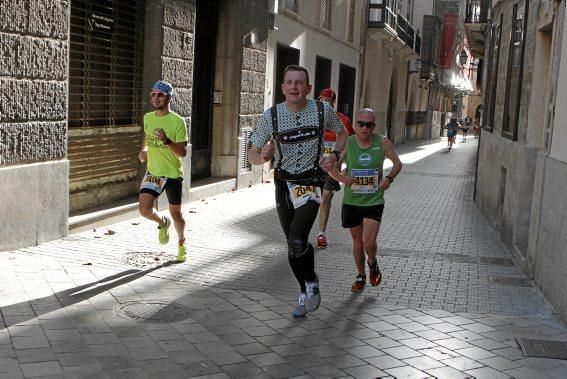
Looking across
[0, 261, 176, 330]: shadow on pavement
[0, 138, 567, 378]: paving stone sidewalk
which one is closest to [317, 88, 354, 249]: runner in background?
[0, 138, 567, 378]: paving stone sidewalk

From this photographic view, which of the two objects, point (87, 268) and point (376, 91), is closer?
point (87, 268)

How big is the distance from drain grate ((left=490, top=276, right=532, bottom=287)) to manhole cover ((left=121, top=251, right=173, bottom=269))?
3.28 metres

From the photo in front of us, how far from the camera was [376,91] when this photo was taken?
98.4 ft

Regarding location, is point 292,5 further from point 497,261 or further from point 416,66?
point 416,66

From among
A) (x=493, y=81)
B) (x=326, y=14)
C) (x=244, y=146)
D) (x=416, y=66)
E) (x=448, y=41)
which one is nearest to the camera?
(x=493, y=81)

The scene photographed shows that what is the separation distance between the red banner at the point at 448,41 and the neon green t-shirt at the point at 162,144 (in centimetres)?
4399

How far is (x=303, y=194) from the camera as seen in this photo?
211 inches

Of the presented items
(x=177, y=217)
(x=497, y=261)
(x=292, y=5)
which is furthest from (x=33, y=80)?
(x=292, y=5)

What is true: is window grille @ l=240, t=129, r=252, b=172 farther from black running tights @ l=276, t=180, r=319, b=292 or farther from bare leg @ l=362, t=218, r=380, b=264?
black running tights @ l=276, t=180, r=319, b=292

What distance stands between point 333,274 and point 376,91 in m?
23.5

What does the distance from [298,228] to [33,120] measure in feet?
11.2

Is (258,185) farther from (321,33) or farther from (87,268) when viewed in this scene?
(87,268)

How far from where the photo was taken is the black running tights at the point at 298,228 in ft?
17.7

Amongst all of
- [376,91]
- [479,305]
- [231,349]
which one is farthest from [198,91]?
[376,91]
